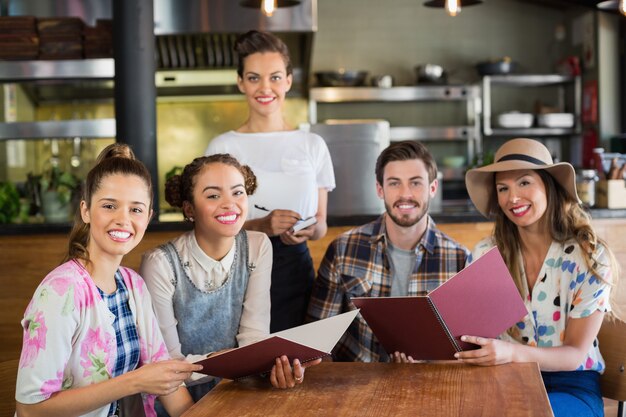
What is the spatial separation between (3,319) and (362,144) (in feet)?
9.84

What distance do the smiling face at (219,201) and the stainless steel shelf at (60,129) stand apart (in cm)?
361

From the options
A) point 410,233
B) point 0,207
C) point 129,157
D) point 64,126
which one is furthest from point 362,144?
point 129,157

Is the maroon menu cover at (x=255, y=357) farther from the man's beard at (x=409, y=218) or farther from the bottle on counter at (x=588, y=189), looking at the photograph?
the bottle on counter at (x=588, y=189)

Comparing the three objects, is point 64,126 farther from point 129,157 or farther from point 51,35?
point 129,157

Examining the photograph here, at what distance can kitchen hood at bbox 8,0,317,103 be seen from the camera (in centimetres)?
615

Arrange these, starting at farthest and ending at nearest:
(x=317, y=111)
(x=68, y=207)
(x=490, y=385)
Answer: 1. (x=317, y=111)
2. (x=68, y=207)
3. (x=490, y=385)

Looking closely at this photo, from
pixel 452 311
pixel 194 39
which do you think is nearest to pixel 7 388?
pixel 452 311

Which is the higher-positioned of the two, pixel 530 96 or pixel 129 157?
pixel 530 96

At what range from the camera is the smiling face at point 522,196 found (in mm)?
2885

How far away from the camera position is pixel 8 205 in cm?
481

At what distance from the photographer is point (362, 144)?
6293mm

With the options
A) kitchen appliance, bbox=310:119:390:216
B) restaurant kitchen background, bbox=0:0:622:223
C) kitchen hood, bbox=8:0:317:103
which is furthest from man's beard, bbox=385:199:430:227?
restaurant kitchen background, bbox=0:0:622:223

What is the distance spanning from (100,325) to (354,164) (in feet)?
13.4

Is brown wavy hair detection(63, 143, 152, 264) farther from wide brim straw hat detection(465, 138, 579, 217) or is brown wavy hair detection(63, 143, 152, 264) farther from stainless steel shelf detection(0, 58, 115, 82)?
stainless steel shelf detection(0, 58, 115, 82)
